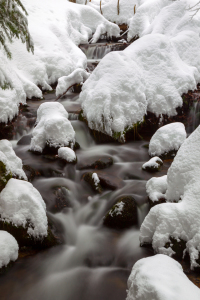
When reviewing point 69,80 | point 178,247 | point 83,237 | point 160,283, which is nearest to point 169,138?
point 83,237

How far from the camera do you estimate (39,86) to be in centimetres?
977

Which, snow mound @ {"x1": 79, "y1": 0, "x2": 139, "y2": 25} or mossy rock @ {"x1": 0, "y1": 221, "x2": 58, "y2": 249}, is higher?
snow mound @ {"x1": 79, "y1": 0, "x2": 139, "y2": 25}

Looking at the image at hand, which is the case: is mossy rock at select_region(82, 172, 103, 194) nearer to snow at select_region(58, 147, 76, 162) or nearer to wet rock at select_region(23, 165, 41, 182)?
snow at select_region(58, 147, 76, 162)

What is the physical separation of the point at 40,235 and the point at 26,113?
5096 mm

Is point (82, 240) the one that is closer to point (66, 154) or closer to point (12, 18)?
point (66, 154)

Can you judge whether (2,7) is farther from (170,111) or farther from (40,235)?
(170,111)

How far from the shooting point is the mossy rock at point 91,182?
4.76 metres

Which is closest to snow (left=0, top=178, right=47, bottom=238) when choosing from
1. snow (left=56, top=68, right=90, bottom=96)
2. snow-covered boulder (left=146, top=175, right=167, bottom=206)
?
snow-covered boulder (left=146, top=175, right=167, bottom=206)

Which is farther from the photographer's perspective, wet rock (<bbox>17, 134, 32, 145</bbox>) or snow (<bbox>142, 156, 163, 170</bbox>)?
wet rock (<bbox>17, 134, 32, 145</bbox>)

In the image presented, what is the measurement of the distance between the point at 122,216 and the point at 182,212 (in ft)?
4.00

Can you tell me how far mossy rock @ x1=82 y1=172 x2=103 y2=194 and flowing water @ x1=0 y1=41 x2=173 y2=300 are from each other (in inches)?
3.7

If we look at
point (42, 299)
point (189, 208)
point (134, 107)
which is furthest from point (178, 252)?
point (134, 107)

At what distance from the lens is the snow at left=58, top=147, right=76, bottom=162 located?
5.47 m

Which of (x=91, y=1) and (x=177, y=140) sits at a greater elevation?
(x=91, y=1)
